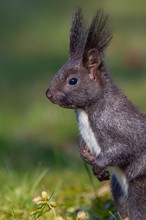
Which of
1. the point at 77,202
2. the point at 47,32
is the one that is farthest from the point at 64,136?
the point at 47,32

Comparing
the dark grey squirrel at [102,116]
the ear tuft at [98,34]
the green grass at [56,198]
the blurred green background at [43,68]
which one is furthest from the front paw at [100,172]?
the blurred green background at [43,68]

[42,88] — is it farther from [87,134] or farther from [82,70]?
[87,134]

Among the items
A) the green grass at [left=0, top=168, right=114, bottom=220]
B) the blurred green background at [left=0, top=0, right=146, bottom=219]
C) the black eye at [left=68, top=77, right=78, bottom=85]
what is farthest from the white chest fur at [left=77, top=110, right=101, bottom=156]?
the blurred green background at [left=0, top=0, right=146, bottom=219]

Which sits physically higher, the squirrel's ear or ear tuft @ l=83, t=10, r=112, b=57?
ear tuft @ l=83, t=10, r=112, b=57

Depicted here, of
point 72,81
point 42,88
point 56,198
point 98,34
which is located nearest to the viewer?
point 98,34

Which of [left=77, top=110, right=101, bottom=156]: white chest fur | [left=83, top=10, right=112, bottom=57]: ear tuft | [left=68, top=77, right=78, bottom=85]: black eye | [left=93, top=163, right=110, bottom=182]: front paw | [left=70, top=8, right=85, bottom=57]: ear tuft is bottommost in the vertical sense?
[left=93, top=163, right=110, bottom=182]: front paw

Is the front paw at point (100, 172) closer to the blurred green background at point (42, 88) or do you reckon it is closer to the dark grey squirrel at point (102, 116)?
the dark grey squirrel at point (102, 116)

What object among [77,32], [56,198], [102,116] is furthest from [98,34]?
[56,198]

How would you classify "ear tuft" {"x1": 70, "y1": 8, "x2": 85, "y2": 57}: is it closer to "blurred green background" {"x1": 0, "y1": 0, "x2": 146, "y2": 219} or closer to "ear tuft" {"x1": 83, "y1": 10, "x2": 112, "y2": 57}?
"ear tuft" {"x1": 83, "y1": 10, "x2": 112, "y2": 57}
